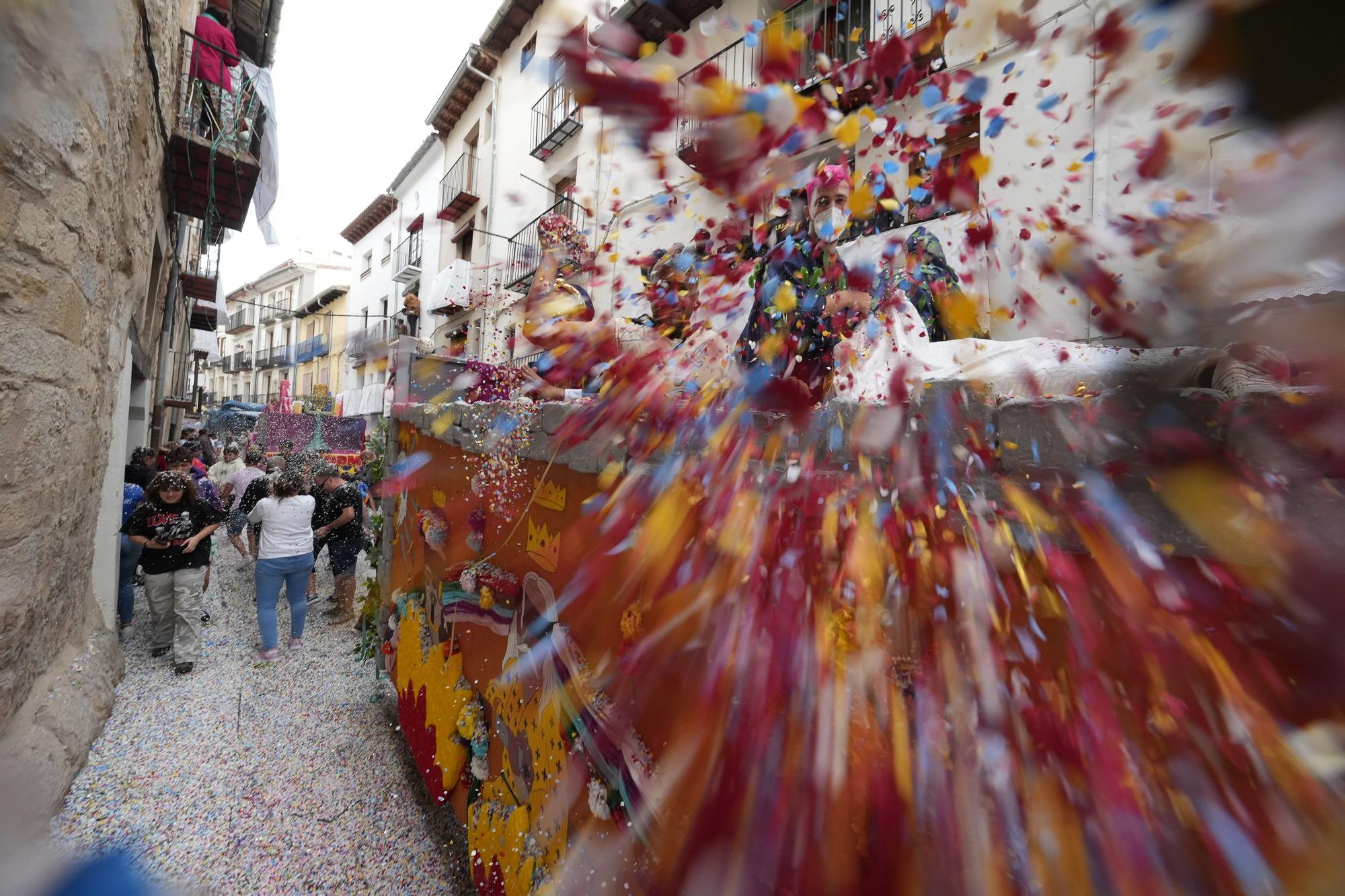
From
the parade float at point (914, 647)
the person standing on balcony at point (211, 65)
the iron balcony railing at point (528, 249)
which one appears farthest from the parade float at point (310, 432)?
the parade float at point (914, 647)

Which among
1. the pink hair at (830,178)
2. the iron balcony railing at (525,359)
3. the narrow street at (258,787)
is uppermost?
the pink hair at (830,178)

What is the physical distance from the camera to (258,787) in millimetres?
3336

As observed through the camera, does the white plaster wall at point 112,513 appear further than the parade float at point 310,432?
No

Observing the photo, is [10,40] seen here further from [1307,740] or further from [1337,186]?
[1307,740]

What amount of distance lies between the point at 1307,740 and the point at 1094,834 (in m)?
0.32

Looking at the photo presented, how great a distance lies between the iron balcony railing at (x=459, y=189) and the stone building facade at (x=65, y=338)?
2588 mm

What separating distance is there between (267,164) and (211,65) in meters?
1.17

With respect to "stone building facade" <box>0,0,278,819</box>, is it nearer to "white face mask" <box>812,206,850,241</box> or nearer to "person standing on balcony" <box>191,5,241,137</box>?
"white face mask" <box>812,206,850,241</box>

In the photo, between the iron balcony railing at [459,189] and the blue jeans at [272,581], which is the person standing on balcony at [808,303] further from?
the iron balcony railing at [459,189]

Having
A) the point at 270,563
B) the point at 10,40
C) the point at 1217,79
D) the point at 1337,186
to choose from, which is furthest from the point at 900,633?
the point at 270,563

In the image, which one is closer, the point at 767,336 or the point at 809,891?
the point at 809,891

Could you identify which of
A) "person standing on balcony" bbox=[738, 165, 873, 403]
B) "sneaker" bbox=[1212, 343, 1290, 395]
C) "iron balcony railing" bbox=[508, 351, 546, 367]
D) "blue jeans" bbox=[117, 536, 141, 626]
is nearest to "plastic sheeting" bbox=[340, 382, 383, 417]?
"blue jeans" bbox=[117, 536, 141, 626]

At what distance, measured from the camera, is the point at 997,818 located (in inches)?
39.5

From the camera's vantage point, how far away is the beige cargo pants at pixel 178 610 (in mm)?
4496
